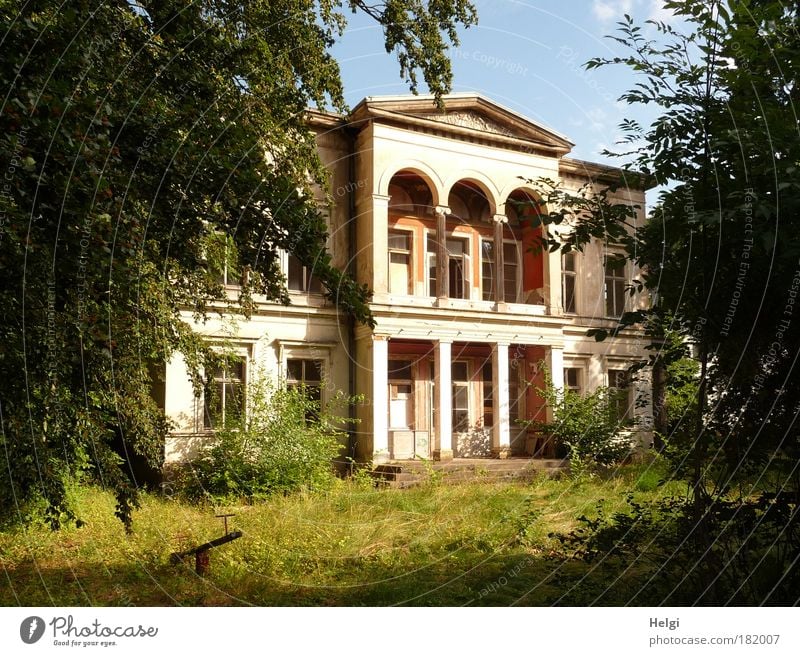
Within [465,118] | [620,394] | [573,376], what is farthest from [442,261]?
[620,394]

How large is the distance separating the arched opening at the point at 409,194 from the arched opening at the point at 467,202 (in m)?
0.39

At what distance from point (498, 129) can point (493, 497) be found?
525 centimetres

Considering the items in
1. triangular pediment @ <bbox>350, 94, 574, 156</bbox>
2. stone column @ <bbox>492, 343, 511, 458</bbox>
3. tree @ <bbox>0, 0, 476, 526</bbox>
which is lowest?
stone column @ <bbox>492, 343, 511, 458</bbox>

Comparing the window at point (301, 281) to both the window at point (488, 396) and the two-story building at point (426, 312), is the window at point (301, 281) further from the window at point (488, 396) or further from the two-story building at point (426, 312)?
the window at point (488, 396)

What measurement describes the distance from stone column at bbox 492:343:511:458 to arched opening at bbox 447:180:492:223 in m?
2.27

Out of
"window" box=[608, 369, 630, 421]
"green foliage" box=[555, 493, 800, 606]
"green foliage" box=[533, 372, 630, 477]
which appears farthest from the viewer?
"green foliage" box=[533, 372, 630, 477]

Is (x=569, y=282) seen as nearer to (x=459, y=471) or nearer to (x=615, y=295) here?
(x=615, y=295)

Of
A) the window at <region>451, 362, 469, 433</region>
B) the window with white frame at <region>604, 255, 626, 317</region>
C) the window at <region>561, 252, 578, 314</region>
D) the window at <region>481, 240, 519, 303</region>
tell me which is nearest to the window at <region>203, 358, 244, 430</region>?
the window at <region>451, 362, 469, 433</region>

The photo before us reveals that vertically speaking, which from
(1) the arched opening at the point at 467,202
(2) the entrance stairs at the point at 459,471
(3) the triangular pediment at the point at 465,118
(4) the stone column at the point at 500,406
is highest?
(3) the triangular pediment at the point at 465,118

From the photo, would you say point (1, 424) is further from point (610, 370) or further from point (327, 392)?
point (610, 370)

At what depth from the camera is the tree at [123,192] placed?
10.8 feet

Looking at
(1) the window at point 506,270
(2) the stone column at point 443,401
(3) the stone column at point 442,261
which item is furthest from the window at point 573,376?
(3) the stone column at point 442,261

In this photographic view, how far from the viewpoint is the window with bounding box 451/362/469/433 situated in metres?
11.5

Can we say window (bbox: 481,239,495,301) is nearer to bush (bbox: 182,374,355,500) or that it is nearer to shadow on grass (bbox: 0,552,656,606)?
bush (bbox: 182,374,355,500)
